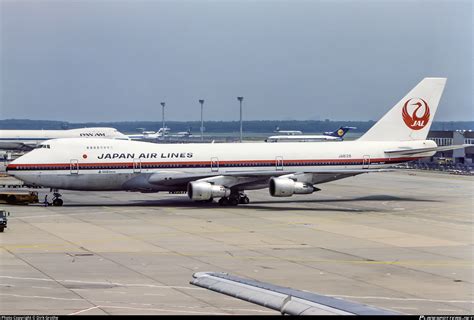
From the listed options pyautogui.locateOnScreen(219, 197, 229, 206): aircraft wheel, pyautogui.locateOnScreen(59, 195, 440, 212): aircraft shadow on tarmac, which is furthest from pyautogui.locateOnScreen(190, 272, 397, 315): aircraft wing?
pyautogui.locateOnScreen(219, 197, 229, 206): aircraft wheel

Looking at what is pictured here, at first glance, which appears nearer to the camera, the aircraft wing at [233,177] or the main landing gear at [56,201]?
the aircraft wing at [233,177]

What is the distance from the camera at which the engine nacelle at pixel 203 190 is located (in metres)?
62.3

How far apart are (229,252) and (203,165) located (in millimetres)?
23869

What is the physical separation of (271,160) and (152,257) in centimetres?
2727

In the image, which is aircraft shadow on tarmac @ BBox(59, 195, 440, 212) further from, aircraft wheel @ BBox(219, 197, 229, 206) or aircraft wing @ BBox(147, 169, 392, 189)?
aircraft wing @ BBox(147, 169, 392, 189)

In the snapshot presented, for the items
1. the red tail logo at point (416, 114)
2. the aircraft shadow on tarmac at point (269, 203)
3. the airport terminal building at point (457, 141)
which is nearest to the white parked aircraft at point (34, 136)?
the airport terminal building at point (457, 141)

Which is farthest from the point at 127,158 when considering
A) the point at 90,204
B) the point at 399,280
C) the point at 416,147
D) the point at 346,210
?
the point at 399,280

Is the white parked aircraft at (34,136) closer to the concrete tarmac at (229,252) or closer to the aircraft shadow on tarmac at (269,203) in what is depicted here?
the concrete tarmac at (229,252)

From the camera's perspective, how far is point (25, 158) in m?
63.4

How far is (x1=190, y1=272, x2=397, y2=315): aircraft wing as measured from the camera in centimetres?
1588

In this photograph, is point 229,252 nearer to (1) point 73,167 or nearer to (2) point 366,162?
(1) point 73,167

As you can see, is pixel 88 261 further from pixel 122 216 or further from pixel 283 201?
pixel 283 201

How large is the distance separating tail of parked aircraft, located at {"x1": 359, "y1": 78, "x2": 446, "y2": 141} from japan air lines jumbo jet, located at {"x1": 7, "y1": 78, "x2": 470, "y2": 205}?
1820mm

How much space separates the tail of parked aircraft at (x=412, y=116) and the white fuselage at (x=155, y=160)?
3128mm
